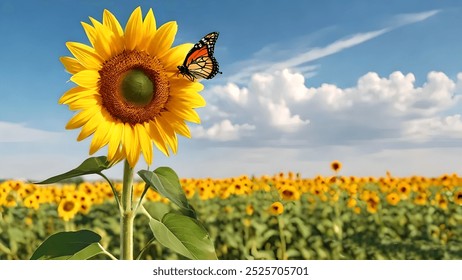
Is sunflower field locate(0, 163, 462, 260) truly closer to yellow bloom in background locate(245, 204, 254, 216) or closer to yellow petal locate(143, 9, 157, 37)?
yellow bloom in background locate(245, 204, 254, 216)

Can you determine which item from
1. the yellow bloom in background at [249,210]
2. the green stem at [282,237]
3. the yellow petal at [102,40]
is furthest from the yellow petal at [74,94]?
the yellow bloom in background at [249,210]

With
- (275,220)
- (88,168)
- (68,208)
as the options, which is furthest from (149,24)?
(275,220)

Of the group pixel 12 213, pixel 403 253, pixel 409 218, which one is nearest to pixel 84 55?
pixel 403 253

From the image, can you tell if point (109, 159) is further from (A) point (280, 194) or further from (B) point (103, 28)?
(A) point (280, 194)

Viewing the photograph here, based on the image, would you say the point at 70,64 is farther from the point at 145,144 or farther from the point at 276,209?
the point at 276,209

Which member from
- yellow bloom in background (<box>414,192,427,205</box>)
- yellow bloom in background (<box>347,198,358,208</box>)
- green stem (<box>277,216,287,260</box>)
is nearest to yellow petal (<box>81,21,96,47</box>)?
green stem (<box>277,216,287,260</box>)
